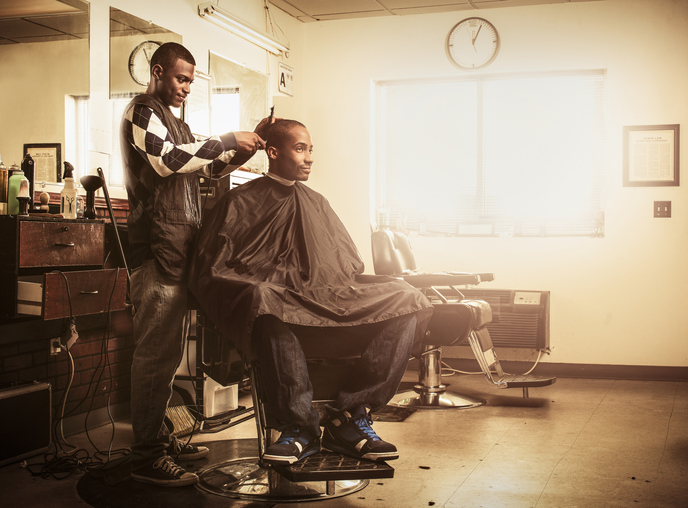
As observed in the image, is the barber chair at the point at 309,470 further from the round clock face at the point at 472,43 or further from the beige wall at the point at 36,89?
the round clock face at the point at 472,43

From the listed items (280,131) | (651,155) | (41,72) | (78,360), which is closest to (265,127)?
(280,131)

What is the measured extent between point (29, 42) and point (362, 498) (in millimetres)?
2152

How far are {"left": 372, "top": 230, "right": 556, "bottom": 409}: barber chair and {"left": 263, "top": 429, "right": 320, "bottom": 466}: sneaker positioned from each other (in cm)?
143

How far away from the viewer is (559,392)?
12.3ft

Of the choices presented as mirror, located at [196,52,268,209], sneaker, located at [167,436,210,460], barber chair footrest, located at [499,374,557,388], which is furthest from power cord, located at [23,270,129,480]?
barber chair footrest, located at [499,374,557,388]

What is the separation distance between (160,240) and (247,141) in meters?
0.45

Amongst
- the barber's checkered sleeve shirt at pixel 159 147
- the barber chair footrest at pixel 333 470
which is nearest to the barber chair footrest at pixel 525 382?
the barber chair footrest at pixel 333 470

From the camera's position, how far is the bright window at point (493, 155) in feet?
14.2

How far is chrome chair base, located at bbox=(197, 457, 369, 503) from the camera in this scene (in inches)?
82.4

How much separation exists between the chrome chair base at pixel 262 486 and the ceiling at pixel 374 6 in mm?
→ 3128

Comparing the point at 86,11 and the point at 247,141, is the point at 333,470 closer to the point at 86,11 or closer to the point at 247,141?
the point at 247,141

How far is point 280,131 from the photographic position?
2.37 meters

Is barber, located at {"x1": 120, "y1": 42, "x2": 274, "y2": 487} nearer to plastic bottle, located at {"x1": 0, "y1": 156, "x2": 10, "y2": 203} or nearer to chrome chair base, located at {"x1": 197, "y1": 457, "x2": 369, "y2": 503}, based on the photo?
chrome chair base, located at {"x1": 197, "y1": 457, "x2": 369, "y2": 503}

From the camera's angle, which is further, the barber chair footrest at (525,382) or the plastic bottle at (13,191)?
the barber chair footrest at (525,382)
